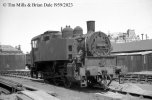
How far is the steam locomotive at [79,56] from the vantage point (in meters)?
11.4

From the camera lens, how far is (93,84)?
13.5 metres

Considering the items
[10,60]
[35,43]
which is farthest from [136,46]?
[10,60]

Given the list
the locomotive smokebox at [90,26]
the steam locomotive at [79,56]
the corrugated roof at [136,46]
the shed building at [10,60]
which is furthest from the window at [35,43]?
the shed building at [10,60]

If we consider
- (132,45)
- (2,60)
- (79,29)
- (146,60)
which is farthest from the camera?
(2,60)

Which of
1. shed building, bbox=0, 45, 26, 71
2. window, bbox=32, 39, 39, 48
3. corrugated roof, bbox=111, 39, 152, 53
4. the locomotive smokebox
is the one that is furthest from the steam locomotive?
shed building, bbox=0, 45, 26, 71

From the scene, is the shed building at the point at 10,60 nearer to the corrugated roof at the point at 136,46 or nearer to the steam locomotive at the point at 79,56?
the corrugated roof at the point at 136,46

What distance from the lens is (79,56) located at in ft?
38.6

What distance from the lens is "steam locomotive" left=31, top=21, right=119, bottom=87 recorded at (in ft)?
37.3

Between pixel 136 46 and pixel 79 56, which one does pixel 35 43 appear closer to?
pixel 79 56

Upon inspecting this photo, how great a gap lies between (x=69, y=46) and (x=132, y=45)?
22.4 metres

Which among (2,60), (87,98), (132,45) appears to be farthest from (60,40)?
(2,60)

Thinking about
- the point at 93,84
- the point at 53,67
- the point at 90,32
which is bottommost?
the point at 93,84

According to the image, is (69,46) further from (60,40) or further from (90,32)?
(90,32)

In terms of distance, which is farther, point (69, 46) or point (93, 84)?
Result: point (93, 84)
